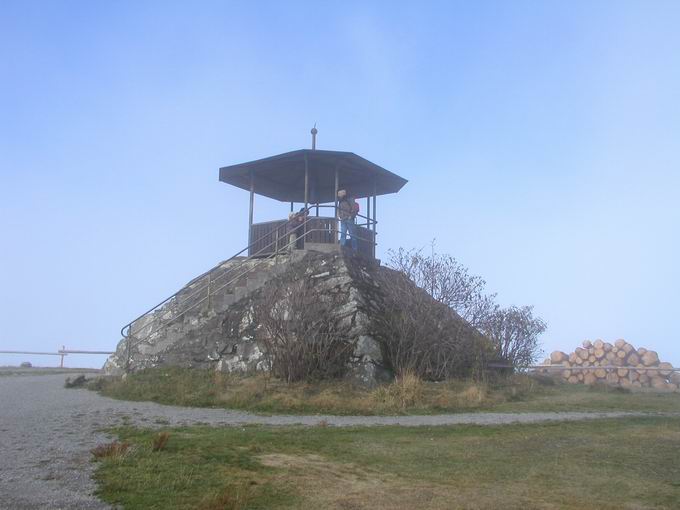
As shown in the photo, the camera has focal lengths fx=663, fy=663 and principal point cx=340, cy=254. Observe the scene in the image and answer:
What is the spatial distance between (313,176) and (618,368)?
1269 centimetres

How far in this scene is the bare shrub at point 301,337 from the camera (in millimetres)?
13750

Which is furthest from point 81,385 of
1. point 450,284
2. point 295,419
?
point 450,284

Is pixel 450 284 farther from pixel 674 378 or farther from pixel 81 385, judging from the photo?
pixel 674 378

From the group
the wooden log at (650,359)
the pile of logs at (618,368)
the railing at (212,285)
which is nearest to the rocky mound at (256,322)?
the railing at (212,285)

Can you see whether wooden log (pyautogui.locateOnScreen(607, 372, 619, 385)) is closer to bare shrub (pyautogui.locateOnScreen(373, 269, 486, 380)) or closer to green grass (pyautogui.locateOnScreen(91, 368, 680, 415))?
green grass (pyautogui.locateOnScreen(91, 368, 680, 415))

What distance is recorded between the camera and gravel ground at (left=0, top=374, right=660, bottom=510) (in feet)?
18.1

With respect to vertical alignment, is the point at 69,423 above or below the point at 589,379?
below

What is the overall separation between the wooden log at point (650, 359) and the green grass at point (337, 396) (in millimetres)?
8663

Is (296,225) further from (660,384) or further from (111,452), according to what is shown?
(660,384)

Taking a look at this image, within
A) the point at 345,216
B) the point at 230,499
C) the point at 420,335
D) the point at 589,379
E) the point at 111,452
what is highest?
the point at 345,216

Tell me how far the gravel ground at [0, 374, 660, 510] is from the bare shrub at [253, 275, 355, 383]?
2.21m

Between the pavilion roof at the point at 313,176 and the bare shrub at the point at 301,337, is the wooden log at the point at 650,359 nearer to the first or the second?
the pavilion roof at the point at 313,176

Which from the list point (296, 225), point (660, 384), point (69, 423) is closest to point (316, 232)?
point (296, 225)

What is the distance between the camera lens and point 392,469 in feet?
22.9
